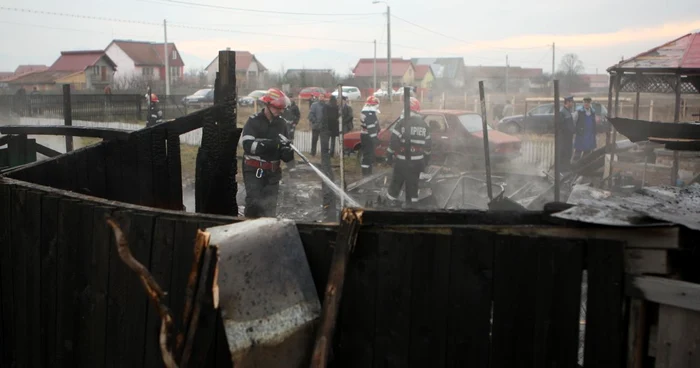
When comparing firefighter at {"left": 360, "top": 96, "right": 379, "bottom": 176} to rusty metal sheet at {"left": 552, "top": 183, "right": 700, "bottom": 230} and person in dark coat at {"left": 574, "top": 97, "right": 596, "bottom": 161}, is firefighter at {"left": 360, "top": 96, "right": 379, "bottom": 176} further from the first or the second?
rusty metal sheet at {"left": 552, "top": 183, "right": 700, "bottom": 230}

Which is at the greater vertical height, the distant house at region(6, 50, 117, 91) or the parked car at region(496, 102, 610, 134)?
the distant house at region(6, 50, 117, 91)

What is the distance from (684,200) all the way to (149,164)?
355 cm

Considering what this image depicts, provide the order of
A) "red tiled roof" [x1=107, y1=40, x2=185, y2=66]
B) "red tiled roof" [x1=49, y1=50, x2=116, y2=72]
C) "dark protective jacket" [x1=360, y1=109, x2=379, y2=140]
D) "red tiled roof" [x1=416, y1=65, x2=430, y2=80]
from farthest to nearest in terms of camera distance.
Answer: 1. "red tiled roof" [x1=416, y1=65, x2=430, y2=80]
2. "red tiled roof" [x1=107, y1=40, x2=185, y2=66]
3. "red tiled roof" [x1=49, y1=50, x2=116, y2=72]
4. "dark protective jacket" [x1=360, y1=109, x2=379, y2=140]

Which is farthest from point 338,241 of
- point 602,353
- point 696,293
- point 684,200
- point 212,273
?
point 684,200

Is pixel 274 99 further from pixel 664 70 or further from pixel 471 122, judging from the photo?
pixel 471 122

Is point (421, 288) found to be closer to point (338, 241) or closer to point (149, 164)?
point (338, 241)

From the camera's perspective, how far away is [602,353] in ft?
7.22

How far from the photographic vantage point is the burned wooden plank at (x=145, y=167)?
4684mm

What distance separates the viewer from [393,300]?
2.46m

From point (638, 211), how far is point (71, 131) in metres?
4.83

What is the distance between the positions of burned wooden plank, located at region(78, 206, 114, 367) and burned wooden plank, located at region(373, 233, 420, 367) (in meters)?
1.35

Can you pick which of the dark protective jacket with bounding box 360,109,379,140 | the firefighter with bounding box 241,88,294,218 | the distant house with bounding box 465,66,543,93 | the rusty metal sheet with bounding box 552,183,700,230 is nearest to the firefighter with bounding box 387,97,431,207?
the firefighter with bounding box 241,88,294,218

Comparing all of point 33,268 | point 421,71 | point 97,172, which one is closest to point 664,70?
point 97,172

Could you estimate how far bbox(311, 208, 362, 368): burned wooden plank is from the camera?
2.44m
